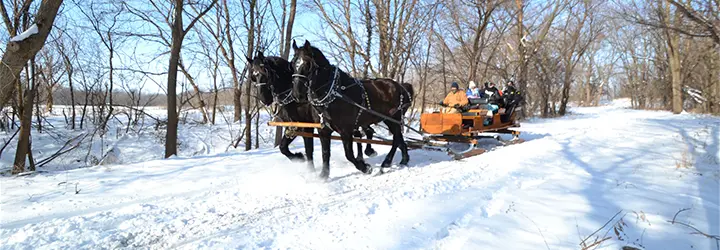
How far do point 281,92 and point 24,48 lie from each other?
11.6 ft

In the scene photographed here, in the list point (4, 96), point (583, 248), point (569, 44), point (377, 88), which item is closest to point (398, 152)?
point (377, 88)

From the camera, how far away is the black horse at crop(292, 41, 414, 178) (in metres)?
4.81

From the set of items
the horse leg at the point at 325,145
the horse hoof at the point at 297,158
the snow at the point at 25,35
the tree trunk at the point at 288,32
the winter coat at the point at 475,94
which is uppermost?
the tree trunk at the point at 288,32

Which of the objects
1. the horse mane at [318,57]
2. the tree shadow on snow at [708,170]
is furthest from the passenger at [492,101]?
the horse mane at [318,57]

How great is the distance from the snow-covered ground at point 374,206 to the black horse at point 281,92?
48 cm

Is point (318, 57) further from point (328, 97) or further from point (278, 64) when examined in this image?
point (278, 64)

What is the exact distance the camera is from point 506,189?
13.6 feet

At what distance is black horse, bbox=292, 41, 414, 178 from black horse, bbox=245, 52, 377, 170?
30 cm

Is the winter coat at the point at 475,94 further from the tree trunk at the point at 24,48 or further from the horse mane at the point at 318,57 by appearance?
the tree trunk at the point at 24,48

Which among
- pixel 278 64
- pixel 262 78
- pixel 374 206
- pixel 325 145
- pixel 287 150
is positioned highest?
pixel 278 64

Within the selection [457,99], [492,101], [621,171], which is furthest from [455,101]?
[621,171]

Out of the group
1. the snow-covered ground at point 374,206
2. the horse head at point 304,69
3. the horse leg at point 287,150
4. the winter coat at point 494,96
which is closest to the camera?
the snow-covered ground at point 374,206

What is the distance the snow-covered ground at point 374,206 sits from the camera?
2783 mm

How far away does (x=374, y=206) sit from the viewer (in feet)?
11.9
